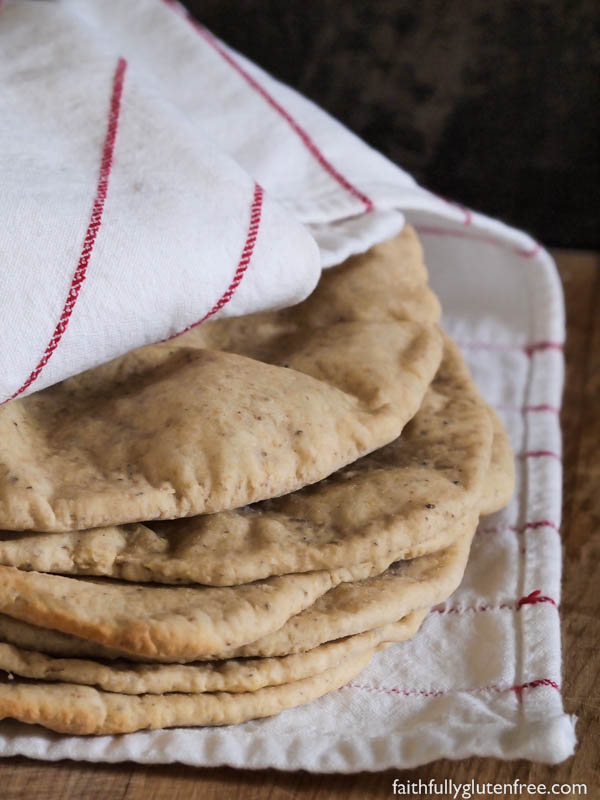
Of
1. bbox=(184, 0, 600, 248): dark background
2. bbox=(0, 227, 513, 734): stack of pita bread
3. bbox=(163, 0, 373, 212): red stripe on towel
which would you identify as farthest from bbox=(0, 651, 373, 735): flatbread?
bbox=(184, 0, 600, 248): dark background

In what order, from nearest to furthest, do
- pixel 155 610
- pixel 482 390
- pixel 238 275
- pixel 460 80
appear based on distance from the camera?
1. pixel 155 610
2. pixel 238 275
3. pixel 482 390
4. pixel 460 80

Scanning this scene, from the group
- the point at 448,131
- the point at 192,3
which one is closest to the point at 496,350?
the point at 448,131

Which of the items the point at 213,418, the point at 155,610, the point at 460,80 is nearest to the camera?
the point at 155,610

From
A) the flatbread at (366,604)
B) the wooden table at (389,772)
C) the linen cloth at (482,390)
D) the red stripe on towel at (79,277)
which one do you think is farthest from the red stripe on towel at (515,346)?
the red stripe on towel at (79,277)

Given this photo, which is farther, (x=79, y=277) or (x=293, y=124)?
(x=293, y=124)

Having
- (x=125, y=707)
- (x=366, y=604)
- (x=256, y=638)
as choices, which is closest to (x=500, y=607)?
(x=366, y=604)

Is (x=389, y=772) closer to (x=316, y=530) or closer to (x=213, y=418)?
(x=316, y=530)

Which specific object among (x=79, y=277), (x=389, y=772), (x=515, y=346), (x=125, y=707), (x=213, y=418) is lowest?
(x=515, y=346)

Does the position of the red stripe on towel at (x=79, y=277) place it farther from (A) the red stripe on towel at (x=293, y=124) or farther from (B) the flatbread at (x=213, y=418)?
(A) the red stripe on towel at (x=293, y=124)
